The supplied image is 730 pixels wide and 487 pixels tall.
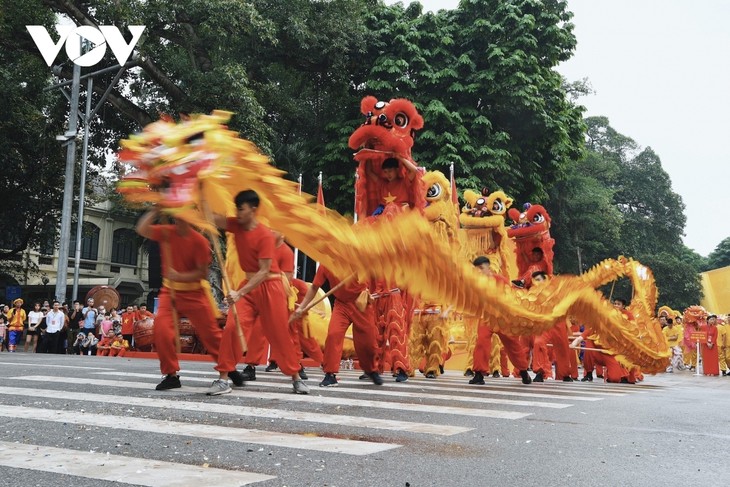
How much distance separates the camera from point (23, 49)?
21.8m

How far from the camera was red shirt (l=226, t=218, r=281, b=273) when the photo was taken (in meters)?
6.59

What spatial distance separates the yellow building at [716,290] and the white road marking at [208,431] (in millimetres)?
45984

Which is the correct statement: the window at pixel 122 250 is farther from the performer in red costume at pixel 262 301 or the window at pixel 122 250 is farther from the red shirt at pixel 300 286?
the performer in red costume at pixel 262 301

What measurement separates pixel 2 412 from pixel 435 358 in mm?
6540

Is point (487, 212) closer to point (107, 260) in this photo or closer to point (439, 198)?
point (439, 198)

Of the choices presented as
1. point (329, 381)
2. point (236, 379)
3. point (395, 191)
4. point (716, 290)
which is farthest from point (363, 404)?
point (716, 290)

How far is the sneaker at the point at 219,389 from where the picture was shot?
6410 mm

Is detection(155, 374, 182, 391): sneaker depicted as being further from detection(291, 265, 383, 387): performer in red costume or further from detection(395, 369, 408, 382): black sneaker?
detection(395, 369, 408, 382): black sneaker

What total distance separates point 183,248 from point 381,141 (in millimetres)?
3130

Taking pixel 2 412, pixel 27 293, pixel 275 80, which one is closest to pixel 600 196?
pixel 275 80

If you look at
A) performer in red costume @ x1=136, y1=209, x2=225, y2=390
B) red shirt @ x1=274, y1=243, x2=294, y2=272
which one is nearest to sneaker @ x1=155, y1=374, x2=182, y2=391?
performer in red costume @ x1=136, y1=209, x2=225, y2=390

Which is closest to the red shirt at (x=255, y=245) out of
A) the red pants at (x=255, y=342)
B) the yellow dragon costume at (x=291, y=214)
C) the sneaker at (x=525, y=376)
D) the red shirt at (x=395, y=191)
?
the yellow dragon costume at (x=291, y=214)

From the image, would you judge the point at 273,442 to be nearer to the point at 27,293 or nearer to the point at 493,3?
the point at 493,3

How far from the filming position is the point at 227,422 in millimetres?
4770
